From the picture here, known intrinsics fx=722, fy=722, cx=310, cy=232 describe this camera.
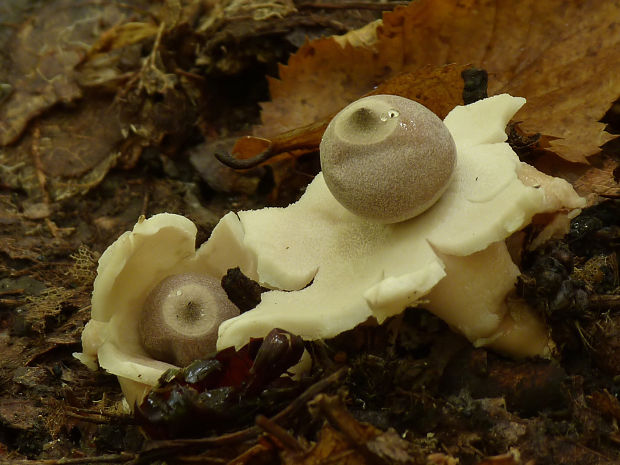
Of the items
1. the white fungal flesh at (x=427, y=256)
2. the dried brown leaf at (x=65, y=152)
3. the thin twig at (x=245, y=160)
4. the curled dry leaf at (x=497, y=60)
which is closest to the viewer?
the white fungal flesh at (x=427, y=256)

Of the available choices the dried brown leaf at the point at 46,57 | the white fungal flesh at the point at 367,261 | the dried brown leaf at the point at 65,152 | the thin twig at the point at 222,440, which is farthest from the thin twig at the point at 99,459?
the dried brown leaf at the point at 46,57

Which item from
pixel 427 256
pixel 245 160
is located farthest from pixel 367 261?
pixel 245 160

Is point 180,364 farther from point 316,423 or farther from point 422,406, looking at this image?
point 422,406

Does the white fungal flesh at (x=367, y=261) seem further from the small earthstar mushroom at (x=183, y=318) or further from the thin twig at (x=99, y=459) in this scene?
the thin twig at (x=99, y=459)

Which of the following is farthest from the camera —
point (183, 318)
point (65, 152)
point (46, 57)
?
point (46, 57)

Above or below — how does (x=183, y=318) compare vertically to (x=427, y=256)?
below

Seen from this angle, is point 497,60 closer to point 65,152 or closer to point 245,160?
point 245,160

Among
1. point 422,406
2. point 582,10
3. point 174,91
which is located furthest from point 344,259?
point 174,91
